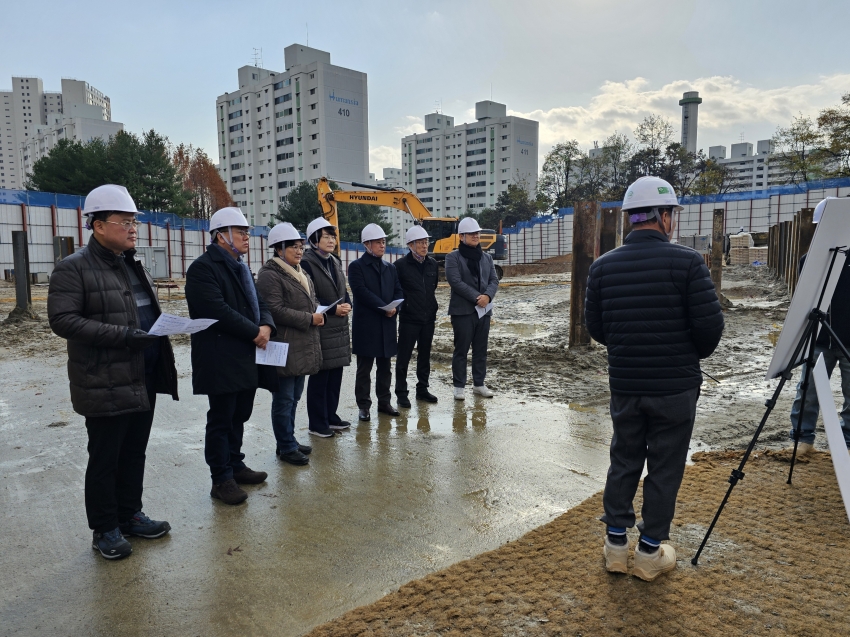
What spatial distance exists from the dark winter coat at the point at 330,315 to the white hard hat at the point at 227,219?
1.19 meters

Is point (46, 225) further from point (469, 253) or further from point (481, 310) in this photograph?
point (481, 310)

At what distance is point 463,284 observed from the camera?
6379 millimetres

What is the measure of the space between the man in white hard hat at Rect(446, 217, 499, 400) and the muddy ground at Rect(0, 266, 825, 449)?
0.75 m

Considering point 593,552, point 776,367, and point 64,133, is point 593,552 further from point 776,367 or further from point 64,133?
point 64,133

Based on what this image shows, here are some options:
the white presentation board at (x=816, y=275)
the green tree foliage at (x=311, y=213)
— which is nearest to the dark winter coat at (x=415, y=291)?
the white presentation board at (x=816, y=275)

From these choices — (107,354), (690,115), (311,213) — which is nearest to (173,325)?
(107,354)

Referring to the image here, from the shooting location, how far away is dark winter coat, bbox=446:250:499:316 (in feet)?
21.0

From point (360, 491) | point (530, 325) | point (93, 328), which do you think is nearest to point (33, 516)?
point (93, 328)

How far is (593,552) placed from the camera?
3064 millimetres

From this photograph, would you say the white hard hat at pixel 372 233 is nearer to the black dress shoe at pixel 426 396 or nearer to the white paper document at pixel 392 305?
the white paper document at pixel 392 305

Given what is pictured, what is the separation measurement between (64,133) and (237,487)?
10834cm

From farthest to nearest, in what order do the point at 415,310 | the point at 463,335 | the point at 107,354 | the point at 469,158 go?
1. the point at 469,158
2. the point at 463,335
3. the point at 415,310
4. the point at 107,354

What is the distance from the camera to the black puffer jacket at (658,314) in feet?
8.80

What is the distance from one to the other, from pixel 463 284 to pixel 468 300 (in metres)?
0.19
